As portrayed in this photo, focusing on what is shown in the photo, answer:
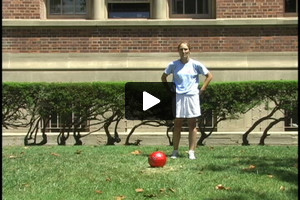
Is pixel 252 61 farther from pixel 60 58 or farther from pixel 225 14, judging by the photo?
pixel 60 58

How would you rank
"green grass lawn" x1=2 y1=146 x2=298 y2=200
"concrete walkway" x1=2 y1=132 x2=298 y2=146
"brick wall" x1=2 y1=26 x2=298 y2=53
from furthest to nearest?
"brick wall" x1=2 y1=26 x2=298 y2=53
"concrete walkway" x1=2 y1=132 x2=298 y2=146
"green grass lawn" x1=2 y1=146 x2=298 y2=200

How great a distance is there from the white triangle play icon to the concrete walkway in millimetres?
891

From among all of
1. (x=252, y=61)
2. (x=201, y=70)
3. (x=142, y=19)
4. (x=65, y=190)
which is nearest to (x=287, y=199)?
(x=65, y=190)

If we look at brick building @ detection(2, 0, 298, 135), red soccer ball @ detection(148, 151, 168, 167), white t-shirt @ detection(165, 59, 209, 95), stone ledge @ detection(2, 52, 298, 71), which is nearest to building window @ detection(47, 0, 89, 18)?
brick building @ detection(2, 0, 298, 135)

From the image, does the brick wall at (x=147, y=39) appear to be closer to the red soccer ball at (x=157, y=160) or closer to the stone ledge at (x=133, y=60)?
the stone ledge at (x=133, y=60)

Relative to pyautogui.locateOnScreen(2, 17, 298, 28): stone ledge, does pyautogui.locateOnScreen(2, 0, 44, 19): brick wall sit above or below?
above

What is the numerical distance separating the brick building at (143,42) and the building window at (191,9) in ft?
0.98

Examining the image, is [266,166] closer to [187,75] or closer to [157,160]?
[157,160]

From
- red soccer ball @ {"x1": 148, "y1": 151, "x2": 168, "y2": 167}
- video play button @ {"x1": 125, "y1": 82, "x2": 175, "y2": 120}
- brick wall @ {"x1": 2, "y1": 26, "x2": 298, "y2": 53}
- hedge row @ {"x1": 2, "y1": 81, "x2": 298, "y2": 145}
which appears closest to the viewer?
red soccer ball @ {"x1": 148, "y1": 151, "x2": 168, "y2": 167}

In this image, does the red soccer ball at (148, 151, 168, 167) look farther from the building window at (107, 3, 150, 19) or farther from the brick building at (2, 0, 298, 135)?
the building window at (107, 3, 150, 19)

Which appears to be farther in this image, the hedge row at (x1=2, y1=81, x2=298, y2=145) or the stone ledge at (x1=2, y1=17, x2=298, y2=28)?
the stone ledge at (x1=2, y1=17, x2=298, y2=28)

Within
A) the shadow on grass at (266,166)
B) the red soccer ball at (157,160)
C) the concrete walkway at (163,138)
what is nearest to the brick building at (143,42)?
the concrete walkway at (163,138)

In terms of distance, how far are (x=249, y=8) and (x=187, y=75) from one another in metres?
5.75

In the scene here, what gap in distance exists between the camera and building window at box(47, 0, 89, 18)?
12.1 metres
